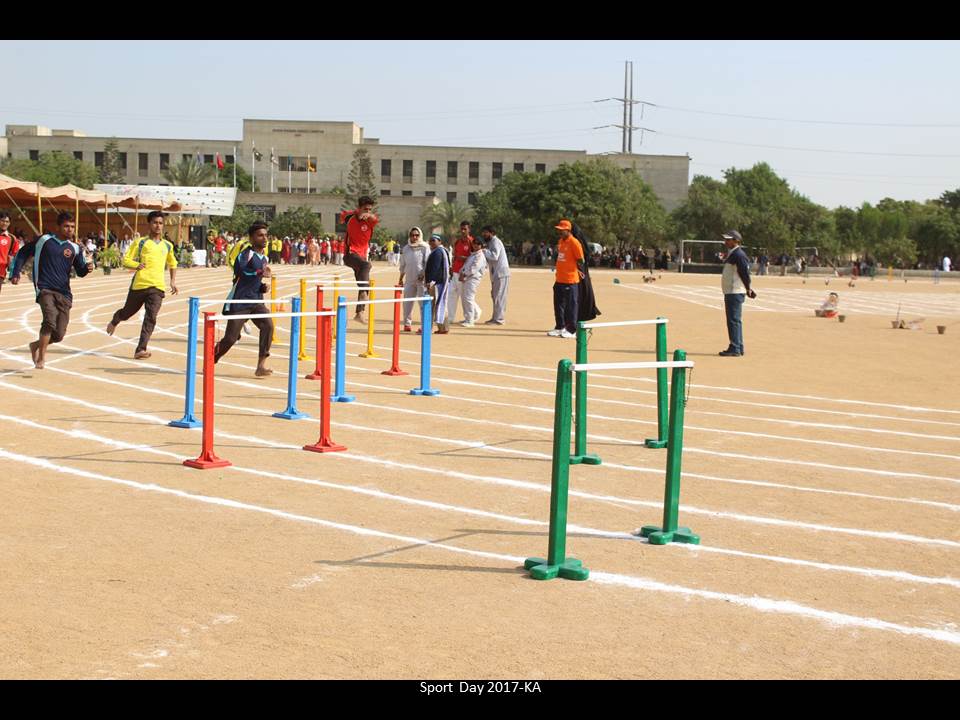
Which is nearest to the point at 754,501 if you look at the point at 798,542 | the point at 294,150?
the point at 798,542

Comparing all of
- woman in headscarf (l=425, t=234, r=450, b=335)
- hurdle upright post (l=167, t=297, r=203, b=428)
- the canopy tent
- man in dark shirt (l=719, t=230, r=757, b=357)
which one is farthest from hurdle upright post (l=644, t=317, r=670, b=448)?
the canopy tent

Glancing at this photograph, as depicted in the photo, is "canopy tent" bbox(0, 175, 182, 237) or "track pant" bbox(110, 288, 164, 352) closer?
"track pant" bbox(110, 288, 164, 352)

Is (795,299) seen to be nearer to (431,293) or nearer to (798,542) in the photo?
(431,293)

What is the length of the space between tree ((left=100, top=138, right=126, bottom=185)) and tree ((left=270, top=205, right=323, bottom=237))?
25.9 meters

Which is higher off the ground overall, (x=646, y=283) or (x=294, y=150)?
(x=294, y=150)

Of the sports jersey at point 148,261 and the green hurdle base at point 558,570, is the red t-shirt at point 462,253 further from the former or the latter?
the green hurdle base at point 558,570

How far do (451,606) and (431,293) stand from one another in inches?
569

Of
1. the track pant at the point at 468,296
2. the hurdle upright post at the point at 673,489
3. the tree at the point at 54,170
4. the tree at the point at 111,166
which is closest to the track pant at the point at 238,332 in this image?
the hurdle upright post at the point at 673,489

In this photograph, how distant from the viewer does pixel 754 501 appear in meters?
8.21

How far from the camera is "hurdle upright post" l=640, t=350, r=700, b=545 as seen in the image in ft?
22.9

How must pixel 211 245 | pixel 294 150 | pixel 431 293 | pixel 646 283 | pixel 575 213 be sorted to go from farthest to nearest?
1. pixel 294 150
2. pixel 575 213
3. pixel 211 245
4. pixel 646 283
5. pixel 431 293

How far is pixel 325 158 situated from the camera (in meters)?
119

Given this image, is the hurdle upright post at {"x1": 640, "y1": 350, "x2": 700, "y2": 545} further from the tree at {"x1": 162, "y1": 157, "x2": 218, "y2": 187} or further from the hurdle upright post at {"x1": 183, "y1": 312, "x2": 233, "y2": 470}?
the tree at {"x1": 162, "y1": 157, "x2": 218, "y2": 187}
